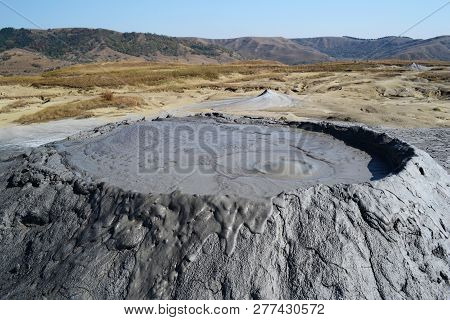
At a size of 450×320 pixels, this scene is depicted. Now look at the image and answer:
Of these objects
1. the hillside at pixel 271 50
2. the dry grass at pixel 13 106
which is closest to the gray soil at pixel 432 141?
the dry grass at pixel 13 106

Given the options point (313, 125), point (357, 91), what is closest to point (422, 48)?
point (357, 91)

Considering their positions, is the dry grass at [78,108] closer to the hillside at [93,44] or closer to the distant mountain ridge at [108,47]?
the distant mountain ridge at [108,47]

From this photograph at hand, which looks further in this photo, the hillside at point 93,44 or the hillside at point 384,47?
the hillside at point 384,47

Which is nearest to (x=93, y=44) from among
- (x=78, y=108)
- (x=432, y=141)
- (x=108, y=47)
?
(x=108, y=47)

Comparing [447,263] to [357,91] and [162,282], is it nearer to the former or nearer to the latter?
[162,282]

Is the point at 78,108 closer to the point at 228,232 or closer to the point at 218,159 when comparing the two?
the point at 218,159

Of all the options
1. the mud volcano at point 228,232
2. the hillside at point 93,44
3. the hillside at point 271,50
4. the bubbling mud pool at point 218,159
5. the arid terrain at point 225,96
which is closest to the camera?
the mud volcano at point 228,232
